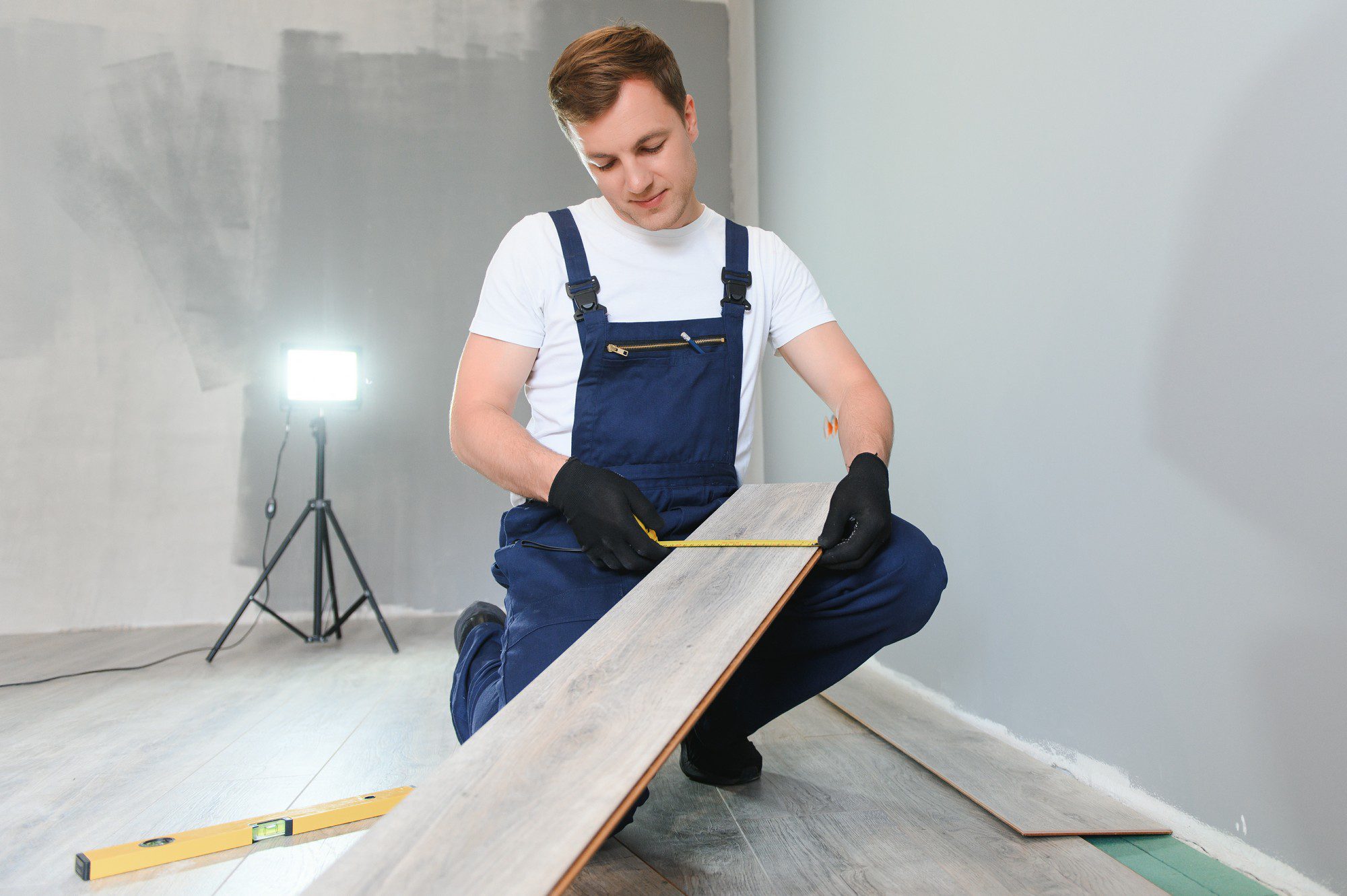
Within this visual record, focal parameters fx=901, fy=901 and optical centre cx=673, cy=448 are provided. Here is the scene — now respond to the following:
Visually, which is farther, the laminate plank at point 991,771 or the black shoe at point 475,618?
the black shoe at point 475,618

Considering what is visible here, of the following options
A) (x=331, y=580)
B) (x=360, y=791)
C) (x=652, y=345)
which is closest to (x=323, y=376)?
(x=331, y=580)

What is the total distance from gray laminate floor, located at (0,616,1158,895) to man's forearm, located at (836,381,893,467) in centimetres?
58

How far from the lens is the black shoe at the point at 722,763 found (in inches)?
62.5

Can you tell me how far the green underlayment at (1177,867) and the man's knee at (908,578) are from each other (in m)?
0.42

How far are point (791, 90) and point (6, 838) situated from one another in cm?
298

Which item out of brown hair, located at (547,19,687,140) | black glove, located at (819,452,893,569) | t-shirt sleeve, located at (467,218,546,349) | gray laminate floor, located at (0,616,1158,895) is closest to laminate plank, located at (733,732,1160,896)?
gray laminate floor, located at (0,616,1158,895)

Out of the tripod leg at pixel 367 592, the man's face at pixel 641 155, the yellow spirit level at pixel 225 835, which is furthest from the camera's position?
the tripod leg at pixel 367 592

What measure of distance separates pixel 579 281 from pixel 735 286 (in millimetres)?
Result: 269

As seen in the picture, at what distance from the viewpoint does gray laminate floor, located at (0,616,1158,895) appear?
1242 mm

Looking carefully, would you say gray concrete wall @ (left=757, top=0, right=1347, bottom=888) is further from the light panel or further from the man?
the light panel

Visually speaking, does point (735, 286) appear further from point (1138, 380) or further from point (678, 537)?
point (1138, 380)

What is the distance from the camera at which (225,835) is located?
138 centimetres

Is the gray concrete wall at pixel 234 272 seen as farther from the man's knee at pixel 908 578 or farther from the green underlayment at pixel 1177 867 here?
the green underlayment at pixel 1177 867

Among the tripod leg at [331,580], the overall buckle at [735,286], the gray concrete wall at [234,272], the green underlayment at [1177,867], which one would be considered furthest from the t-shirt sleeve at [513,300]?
the gray concrete wall at [234,272]
